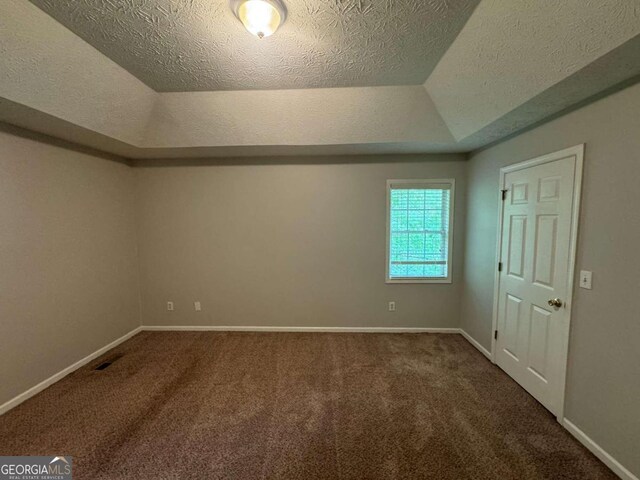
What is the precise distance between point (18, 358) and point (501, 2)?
4.29m

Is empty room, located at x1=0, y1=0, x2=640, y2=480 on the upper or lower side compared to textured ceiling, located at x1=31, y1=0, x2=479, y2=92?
lower

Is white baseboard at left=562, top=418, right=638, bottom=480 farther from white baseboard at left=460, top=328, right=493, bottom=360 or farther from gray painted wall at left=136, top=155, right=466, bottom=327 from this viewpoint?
gray painted wall at left=136, top=155, right=466, bottom=327

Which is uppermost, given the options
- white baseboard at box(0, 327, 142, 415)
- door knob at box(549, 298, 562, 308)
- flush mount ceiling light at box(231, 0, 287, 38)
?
flush mount ceiling light at box(231, 0, 287, 38)

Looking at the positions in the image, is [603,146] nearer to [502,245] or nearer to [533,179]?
[533,179]

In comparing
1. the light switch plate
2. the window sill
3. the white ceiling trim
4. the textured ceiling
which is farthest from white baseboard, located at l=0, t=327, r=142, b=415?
the light switch plate

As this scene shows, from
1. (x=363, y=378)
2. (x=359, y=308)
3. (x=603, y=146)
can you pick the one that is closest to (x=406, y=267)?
(x=359, y=308)

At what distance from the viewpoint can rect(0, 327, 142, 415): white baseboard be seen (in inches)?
81.1

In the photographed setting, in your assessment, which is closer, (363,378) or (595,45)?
(595,45)

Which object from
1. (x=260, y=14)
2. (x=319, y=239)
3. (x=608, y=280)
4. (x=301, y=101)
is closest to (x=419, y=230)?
(x=319, y=239)

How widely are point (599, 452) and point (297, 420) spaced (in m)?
2.01

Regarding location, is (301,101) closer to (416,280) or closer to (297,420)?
(416,280)

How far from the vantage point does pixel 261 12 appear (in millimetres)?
1425

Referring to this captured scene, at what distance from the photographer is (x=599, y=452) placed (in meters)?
1.62

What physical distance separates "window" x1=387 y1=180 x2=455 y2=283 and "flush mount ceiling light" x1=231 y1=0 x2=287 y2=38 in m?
2.21
